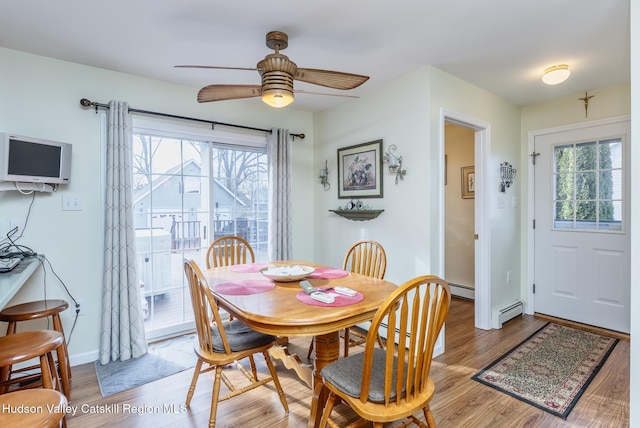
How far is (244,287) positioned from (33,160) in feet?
5.90

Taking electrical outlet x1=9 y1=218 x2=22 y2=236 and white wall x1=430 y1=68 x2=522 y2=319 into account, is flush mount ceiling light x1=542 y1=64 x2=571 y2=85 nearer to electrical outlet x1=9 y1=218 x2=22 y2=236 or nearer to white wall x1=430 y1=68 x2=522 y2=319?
white wall x1=430 y1=68 x2=522 y2=319

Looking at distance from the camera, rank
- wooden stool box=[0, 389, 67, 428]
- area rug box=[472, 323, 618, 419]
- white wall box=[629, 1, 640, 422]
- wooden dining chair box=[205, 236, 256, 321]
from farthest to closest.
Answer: wooden dining chair box=[205, 236, 256, 321]
area rug box=[472, 323, 618, 419]
white wall box=[629, 1, 640, 422]
wooden stool box=[0, 389, 67, 428]

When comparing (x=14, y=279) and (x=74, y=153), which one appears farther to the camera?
(x=74, y=153)

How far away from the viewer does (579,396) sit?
203 centimetres

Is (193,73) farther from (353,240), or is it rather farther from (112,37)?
(353,240)

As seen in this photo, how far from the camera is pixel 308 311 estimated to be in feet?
4.72

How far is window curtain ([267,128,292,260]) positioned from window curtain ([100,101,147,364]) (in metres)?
1.32

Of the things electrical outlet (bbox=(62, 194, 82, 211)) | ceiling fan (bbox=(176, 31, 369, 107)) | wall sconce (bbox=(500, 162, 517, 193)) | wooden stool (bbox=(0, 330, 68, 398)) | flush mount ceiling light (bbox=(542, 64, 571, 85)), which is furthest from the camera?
wall sconce (bbox=(500, 162, 517, 193))

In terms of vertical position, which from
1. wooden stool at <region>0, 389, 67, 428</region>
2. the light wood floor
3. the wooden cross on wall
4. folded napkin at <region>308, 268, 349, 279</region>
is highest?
the wooden cross on wall

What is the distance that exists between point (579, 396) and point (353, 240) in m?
2.08

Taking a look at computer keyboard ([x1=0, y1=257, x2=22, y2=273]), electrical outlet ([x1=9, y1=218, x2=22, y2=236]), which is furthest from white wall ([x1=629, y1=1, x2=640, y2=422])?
electrical outlet ([x1=9, y1=218, x2=22, y2=236])

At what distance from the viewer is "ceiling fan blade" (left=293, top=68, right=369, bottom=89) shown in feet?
5.85

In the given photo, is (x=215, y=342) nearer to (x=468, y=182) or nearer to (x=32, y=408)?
(x=32, y=408)

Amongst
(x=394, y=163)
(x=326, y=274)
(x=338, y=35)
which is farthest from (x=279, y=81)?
(x=394, y=163)
